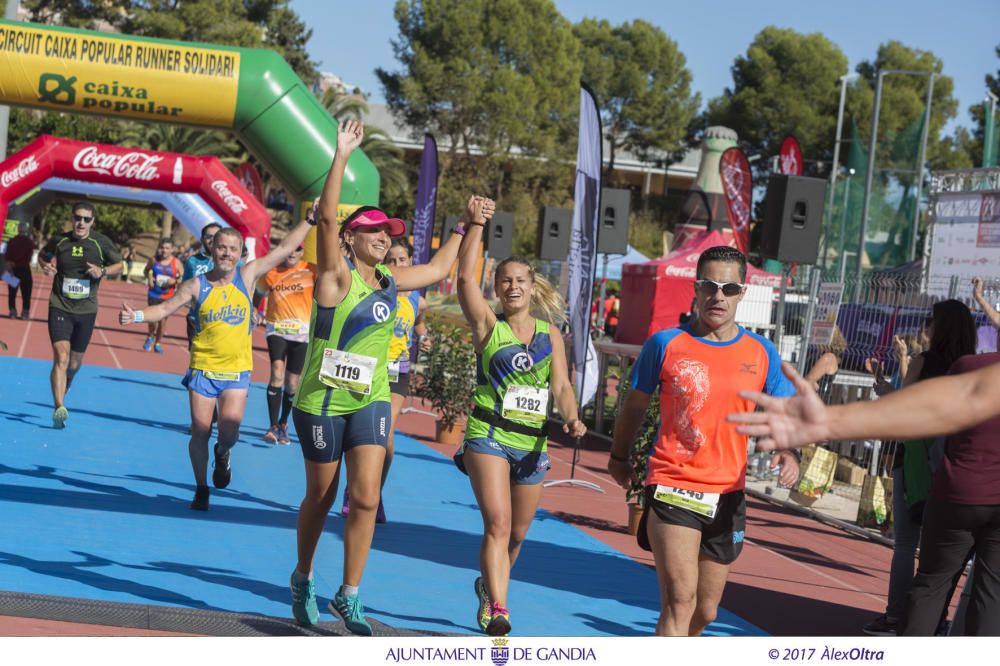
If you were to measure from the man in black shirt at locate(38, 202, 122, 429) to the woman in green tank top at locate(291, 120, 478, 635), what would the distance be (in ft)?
20.2

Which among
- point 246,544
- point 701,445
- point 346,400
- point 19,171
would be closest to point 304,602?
point 346,400

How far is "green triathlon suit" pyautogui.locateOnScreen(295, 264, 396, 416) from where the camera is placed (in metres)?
5.75

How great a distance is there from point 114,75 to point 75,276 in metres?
3.62

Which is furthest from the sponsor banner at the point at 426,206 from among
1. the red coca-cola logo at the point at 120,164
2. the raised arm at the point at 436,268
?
the raised arm at the point at 436,268

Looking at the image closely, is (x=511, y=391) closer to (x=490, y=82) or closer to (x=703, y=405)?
(x=703, y=405)

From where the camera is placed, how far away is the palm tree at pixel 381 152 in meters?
55.3

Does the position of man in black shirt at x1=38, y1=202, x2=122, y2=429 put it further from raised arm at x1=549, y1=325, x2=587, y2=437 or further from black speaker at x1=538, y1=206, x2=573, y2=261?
black speaker at x1=538, y1=206, x2=573, y2=261

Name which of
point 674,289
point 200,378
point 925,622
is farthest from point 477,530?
point 674,289

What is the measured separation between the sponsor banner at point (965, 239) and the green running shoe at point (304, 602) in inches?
734

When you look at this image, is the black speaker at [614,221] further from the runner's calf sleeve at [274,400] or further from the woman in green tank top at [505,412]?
the woman in green tank top at [505,412]

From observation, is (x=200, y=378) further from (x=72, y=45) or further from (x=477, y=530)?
(x=72, y=45)

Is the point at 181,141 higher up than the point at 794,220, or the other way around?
the point at 181,141

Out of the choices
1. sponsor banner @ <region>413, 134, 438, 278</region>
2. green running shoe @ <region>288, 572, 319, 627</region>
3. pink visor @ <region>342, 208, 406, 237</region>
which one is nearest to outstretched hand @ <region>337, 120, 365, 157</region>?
pink visor @ <region>342, 208, 406, 237</region>

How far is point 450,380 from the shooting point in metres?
14.2
